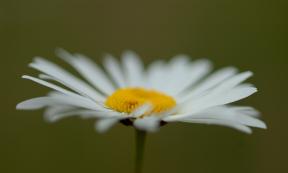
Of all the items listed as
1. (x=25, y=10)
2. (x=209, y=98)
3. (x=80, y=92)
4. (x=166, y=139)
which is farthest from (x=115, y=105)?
(x=25, y=10)

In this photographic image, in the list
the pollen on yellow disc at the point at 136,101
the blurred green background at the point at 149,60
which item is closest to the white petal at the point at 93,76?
the pollen on yellow disc at the point at 136,101

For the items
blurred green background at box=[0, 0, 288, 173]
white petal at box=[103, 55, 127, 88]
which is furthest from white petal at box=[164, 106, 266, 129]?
blurred green background at box=[0, 0, 288, 173]

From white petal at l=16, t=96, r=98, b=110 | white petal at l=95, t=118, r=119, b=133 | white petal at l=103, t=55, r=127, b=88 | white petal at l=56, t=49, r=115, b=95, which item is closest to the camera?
white petal at l=95, t=118, r=119, b=133

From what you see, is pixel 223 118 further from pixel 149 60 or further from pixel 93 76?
pixel 149 60

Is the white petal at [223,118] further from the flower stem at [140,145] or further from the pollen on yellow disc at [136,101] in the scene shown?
the pollen on yellow disc at [136,101]

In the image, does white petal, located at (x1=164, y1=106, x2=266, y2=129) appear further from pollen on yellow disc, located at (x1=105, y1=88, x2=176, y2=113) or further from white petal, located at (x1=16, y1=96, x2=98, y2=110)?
white petal, located at (x1=16, y1=96, x2=98, y2=110)

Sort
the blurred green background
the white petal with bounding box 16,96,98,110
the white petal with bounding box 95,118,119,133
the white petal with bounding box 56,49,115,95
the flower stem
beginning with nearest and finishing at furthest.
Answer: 1. the white petal with bounding box 95,118,119,133
2. the white petal with bounding box 16,96,98,110
3. the flower stem
4. the white petal with bounding box 56,49,115,95
5. the blurred green background

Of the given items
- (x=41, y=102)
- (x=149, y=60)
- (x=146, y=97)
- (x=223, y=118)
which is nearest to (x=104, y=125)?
(x=41, y=102)
